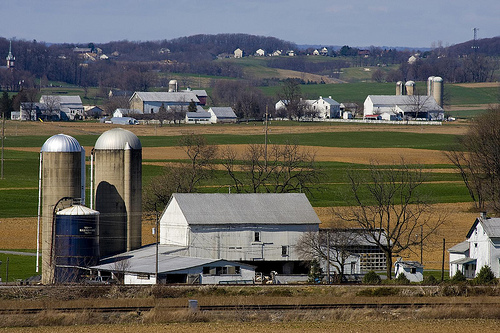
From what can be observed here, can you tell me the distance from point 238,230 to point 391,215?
1880 centimetres

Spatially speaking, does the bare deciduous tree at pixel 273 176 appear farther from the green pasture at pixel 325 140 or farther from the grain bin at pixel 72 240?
the green pasture at pixel 325 140

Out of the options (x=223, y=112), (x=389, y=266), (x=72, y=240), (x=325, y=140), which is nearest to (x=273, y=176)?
(x=389, y=266)

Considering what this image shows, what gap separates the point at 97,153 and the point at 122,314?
19.3 m

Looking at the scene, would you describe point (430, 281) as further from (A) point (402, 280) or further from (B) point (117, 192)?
(B) point (117, 192)

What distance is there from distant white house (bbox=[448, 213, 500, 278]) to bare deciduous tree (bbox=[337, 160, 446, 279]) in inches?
89.7

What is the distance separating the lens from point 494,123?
255 feet

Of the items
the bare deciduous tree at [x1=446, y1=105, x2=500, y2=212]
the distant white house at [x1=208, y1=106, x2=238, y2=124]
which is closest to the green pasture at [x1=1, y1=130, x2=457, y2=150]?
the bare deciduous tree at [x1=446, y1=105, x2=500, y2=212]

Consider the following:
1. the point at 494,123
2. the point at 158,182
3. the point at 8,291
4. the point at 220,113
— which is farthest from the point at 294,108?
the point at 8,291

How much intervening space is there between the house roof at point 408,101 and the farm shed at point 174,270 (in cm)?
14209

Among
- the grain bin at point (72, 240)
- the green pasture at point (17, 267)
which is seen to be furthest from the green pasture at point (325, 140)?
the grain bin at point (72, 240)

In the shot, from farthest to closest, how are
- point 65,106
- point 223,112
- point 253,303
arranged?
1. point 65,106
2. point 223,112
3. point 253,303

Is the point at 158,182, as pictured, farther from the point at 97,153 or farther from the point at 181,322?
the point at 181,322

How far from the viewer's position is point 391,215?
215 ft

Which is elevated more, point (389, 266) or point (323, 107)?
point (323, 107)
